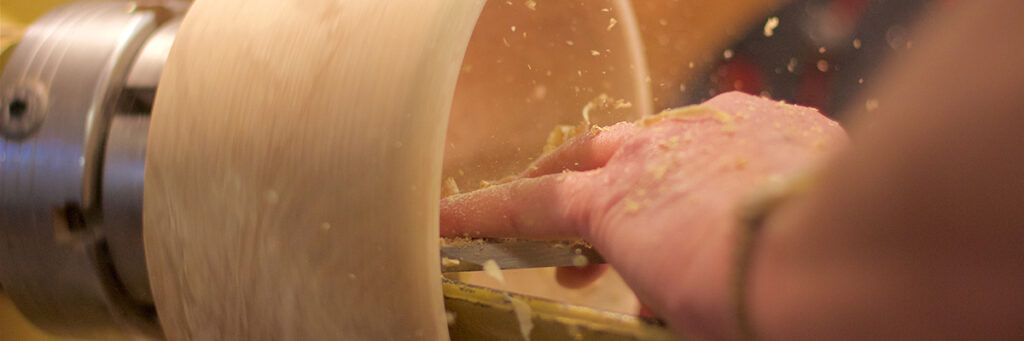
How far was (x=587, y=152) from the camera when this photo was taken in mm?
513

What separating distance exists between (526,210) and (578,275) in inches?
11.8

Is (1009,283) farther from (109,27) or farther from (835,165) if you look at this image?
(109,27)

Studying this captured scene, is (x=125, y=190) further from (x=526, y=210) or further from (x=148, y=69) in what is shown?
(x=526, y=210)

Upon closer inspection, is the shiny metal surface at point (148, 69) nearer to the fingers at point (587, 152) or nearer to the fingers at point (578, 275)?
the fingers at point (587, 152)

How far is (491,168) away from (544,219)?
0.31 m

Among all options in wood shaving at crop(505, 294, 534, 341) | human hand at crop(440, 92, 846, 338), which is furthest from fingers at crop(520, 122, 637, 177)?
wood shaving at crop(505, 294, 534, 341)

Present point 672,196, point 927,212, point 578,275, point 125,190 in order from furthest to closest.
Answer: point 578,275, point 125,190, point 672,196, point 927,212

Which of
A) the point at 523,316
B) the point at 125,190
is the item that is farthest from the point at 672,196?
the point at 125,190

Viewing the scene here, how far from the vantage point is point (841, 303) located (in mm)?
221

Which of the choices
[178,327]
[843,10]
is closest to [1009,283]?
[178,327]

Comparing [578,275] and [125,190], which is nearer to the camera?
[125,190]

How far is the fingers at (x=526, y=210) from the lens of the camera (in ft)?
1.44

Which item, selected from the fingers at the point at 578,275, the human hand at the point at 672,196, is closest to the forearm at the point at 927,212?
the human hand at the point at 672,196

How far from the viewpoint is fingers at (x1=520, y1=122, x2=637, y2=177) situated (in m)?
0.48
